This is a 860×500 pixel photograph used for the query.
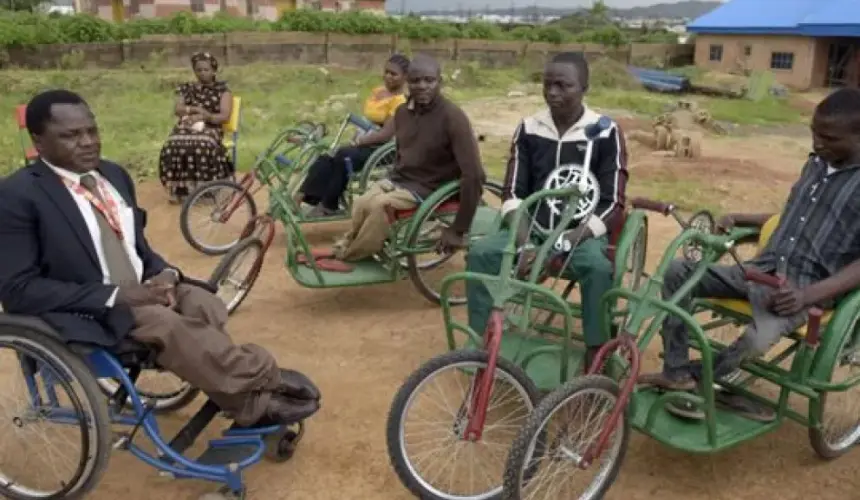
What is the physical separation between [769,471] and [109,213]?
114 inches

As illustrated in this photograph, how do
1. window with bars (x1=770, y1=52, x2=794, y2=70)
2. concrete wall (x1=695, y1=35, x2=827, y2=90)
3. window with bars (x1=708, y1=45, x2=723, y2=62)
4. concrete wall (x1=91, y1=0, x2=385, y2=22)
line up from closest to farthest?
1. concrete wall (x1=695, y1=35, x2=827, y2=90)
2. window with bars (x1=770, y1=52, x2=794, y2=70)
3. window with bars (x1=708, y1=45, x2=723, y2=62)
4. concrete wall (x1=91, y1=0, x2=385, y2=22)

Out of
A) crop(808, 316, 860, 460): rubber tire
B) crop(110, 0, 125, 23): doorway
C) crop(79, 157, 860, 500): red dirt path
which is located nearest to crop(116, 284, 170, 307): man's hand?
crop(79, 157, 860, 500): red dirt path

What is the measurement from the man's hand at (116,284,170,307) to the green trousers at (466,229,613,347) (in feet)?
4.69

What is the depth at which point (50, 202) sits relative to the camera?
2.87 meters

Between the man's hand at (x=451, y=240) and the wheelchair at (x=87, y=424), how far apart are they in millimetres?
1850

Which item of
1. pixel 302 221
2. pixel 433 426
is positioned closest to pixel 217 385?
pixel 433 426

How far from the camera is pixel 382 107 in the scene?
650 centimetres

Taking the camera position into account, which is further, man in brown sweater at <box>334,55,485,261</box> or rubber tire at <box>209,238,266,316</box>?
man in brown sweater at <box>334,55,485,261</box>

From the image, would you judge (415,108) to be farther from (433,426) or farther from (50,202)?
(50,202)

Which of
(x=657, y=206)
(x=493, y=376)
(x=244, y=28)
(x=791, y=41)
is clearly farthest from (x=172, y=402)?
(x=791, y=41)

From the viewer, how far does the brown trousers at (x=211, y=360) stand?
288cm

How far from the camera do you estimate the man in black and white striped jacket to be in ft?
12.4

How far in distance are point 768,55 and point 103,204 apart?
26.4m

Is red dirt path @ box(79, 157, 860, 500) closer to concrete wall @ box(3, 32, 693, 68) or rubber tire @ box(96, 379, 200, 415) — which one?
rubber tire @ box(96, 379, 200, 415)
